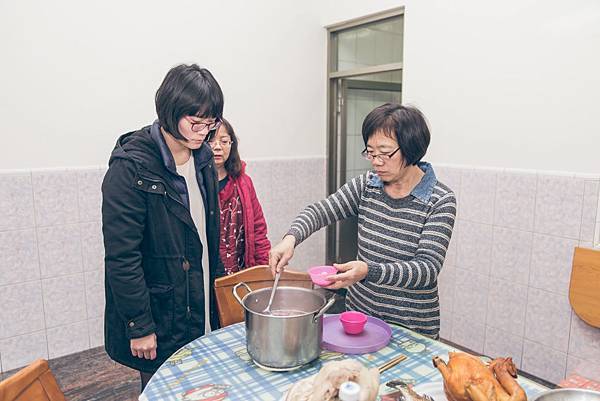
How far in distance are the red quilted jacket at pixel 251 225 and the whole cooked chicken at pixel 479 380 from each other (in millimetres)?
1367

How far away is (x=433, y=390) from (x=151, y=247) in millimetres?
966

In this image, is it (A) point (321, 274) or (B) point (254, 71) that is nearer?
(A) point (321, 274)

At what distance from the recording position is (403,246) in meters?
1.50

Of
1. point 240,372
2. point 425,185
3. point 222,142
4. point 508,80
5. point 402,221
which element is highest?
point 508,80

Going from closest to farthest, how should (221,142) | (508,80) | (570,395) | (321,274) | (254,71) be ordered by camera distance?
1. (570,395)
2. (321,274)
3. (221,142)
4. (508,80)
5. (254,71)

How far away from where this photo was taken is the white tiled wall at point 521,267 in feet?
7.60

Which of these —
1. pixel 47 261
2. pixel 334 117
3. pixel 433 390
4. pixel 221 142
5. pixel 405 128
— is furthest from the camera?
pixel 334 117

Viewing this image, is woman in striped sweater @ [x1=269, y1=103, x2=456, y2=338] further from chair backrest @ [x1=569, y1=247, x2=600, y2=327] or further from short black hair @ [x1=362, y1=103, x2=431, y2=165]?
chair backrest @ [x1=569, y1=247, x2=600, y2=327]

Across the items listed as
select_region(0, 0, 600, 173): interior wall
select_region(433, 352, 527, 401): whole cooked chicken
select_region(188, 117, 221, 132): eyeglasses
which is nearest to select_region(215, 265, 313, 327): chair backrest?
select_region(188, 117, 221, 132): eyeglasses

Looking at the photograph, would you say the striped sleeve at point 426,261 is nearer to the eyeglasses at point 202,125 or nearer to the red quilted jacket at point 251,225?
the eyeglasses at point 202,125

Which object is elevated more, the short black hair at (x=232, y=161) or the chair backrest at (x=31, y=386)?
the short black hair at (x=232, y=161)

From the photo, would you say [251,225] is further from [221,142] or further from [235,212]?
[221,142]

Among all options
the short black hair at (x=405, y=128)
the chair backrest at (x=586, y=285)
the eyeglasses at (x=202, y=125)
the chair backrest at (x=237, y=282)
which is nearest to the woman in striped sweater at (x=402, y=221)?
the short black hair at (x=405, y=128)

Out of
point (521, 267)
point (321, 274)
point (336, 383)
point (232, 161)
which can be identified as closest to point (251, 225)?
point (232, 161)
